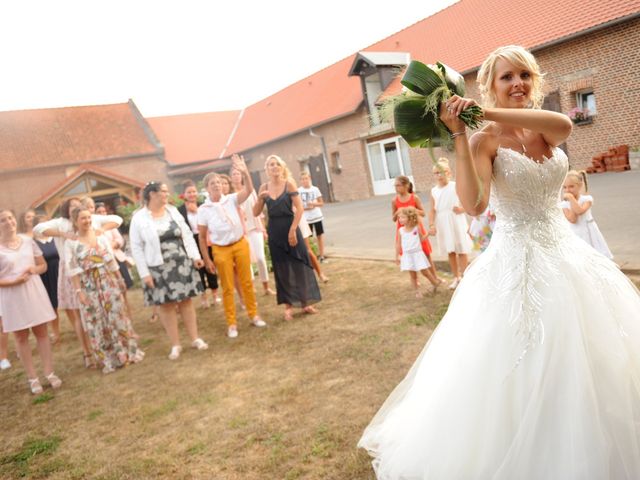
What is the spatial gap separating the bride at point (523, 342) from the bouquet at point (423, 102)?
136mm

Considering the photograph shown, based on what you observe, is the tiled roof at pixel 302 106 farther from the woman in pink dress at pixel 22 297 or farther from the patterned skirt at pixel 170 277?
the woman in pink dress at pixel 22 297

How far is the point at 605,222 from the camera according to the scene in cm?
817

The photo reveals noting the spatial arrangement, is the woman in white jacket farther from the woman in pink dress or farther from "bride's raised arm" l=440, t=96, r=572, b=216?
"bride's raised arm" l=440, t=96, r=572, b=216

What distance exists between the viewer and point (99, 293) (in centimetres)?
575

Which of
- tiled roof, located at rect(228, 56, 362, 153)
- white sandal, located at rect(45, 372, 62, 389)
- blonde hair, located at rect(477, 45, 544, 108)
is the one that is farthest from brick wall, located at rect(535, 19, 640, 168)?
white sandal, located at rect(45, 372, 62, 389)

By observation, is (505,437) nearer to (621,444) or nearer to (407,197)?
(621,444)

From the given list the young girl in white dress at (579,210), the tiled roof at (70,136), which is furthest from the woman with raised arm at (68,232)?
the tiled roof at (70,136)

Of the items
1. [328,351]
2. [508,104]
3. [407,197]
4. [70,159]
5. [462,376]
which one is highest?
[70,159]

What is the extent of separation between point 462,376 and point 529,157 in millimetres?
1135

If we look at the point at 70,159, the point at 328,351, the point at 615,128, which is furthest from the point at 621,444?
the point at 70,159

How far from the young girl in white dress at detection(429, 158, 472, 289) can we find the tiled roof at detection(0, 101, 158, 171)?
30.6 metres

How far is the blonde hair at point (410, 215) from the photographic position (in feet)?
21.6

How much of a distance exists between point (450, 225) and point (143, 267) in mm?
3998

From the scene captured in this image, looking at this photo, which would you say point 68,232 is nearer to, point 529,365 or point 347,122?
point 529,365
